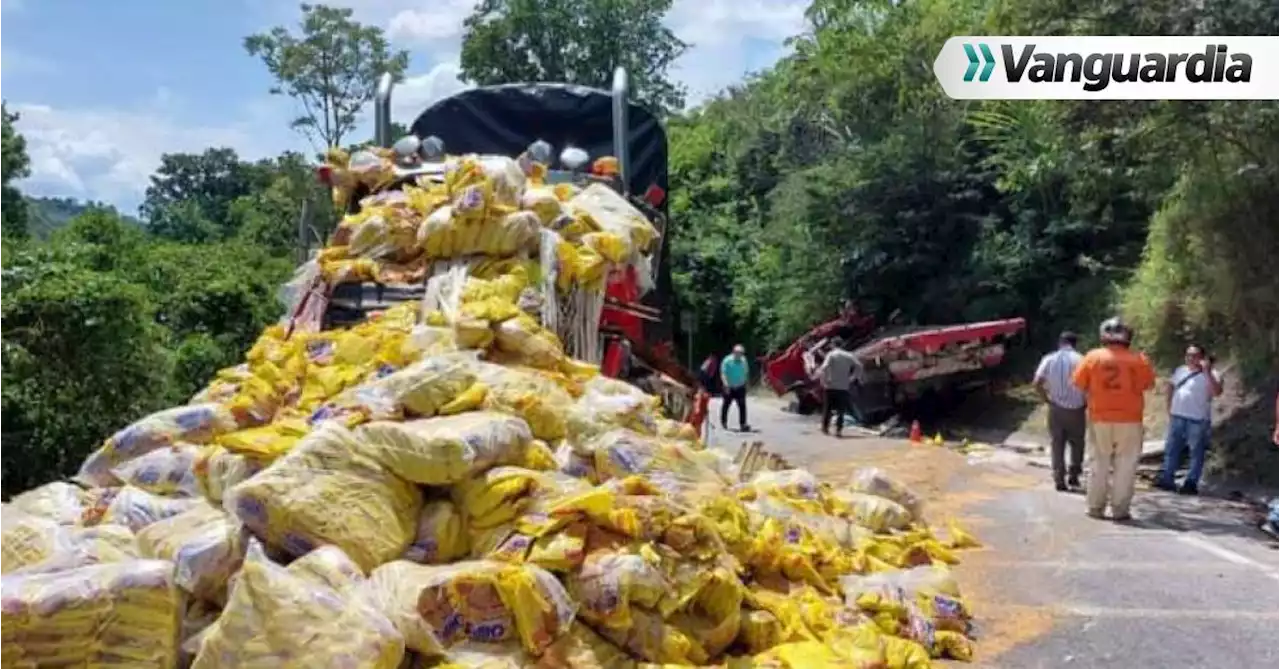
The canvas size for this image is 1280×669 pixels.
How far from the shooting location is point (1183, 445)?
10.9 meters

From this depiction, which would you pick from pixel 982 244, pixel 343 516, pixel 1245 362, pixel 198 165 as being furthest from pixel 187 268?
pixel 198 165

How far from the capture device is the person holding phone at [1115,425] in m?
8.83

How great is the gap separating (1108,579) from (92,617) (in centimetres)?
498

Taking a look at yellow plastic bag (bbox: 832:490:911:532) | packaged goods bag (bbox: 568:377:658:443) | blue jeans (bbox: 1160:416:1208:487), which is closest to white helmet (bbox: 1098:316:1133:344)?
blue jeans (bbox: 1160:416:1208:487)

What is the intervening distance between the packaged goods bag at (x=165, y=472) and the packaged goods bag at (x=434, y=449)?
987mm

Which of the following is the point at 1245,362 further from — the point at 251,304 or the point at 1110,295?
the point at 251,304

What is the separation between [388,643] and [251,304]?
47.5 feet

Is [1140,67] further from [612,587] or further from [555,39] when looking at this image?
[555,39]

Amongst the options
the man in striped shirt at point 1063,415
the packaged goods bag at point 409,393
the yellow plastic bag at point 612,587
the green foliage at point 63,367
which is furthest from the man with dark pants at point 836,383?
the yellow plastic bag at point 612,587

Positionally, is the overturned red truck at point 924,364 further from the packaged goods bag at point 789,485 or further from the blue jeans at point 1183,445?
the packaged goods bag at point 789,485

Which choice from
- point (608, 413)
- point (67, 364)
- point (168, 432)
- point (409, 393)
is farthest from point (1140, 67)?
point (67, 364)

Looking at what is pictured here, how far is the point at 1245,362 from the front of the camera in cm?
1229

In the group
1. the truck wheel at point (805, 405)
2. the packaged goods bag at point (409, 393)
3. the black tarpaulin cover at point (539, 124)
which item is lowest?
the truck wheel at point (805, 405)

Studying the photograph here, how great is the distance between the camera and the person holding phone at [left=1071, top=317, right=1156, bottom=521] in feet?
29.0
